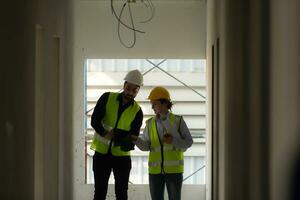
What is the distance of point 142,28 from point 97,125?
1920 millimetres

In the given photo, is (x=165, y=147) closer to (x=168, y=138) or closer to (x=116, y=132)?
(x=168, y=138)

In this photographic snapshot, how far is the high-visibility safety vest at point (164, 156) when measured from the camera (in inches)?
167

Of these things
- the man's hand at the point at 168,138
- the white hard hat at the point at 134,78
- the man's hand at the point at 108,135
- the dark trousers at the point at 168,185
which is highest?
the white hard hat at the point at 134,78

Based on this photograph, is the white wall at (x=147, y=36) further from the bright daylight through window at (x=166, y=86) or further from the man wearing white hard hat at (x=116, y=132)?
the man wearing white hard hat at (x=116, y=132)

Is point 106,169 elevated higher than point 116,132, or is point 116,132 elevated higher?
point 116,132

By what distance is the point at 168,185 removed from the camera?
14.0 feet

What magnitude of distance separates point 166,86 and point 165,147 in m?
1.84
